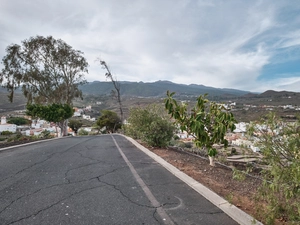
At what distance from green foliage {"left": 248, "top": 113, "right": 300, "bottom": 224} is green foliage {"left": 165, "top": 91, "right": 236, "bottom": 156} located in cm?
248

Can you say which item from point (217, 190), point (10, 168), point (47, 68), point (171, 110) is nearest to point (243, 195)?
point (217, 190)

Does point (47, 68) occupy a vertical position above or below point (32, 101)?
above

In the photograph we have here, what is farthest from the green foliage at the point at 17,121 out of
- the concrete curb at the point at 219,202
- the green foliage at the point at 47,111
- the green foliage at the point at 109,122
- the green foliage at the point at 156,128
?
the concrete curb at the point at 219,202

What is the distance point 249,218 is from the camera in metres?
3.11

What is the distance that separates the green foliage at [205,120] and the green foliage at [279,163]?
97.7 inches

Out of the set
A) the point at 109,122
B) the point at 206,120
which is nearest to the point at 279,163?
the point at 206,120

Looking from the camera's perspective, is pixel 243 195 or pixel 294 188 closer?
pixel 294 188

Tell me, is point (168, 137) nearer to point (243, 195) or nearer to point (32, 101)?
point (243, 195)

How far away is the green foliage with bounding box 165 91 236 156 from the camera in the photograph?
5.64 meters

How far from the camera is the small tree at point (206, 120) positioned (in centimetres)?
564

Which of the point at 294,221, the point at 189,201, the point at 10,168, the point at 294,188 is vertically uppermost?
the point at 294,188

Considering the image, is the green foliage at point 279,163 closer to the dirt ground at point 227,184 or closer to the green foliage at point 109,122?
the dirt ground at point 227,184

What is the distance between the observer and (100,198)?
13.3ft

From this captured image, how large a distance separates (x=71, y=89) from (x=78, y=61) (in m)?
4.11
